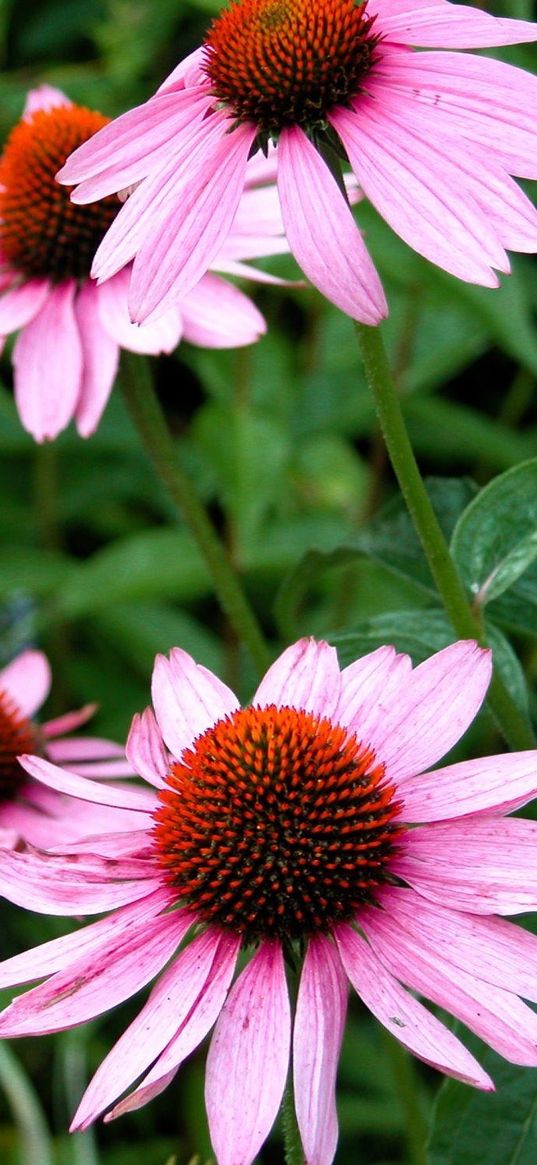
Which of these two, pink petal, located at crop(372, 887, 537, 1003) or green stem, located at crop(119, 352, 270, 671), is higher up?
green stem, located at crop(119, 352, 270, 671)

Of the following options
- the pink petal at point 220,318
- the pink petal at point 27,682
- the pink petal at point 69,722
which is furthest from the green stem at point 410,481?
the pink petal at point 27,682

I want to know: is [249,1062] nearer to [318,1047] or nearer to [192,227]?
[318,1047]

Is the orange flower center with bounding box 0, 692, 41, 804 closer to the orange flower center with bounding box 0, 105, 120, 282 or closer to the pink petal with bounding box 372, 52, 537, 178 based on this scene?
the orange flower center with bounding box 0, 105, 120, 282

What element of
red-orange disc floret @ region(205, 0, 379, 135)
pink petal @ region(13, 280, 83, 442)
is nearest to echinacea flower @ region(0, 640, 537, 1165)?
red-orange disc floret @ region(205, 0, 379, 135)

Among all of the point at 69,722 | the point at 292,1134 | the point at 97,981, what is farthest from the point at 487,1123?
the point at 69,722

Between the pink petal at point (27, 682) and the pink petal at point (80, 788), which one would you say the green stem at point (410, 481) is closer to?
the pink petal at point (80, 788)

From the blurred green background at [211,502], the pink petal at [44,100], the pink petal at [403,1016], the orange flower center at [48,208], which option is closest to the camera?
the pink petal at [403,1016]
